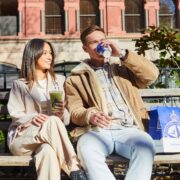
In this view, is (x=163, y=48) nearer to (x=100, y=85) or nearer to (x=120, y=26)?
(x=100, y=85)

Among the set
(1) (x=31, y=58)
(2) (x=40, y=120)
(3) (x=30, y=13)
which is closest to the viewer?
(2) (x=40, y=120)

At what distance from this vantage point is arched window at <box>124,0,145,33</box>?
2175 centimetres

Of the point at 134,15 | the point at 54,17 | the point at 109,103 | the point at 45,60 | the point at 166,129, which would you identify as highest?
the point at 134,15

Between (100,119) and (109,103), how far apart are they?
322mm

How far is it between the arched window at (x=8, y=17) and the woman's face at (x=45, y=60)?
17.9 metres

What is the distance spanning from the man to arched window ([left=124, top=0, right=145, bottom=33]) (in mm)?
18173

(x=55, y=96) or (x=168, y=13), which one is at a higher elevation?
(x=168, y=13)

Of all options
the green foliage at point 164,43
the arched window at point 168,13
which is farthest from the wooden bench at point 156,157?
the arched window at point 168,13

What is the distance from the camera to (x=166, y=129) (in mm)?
3549

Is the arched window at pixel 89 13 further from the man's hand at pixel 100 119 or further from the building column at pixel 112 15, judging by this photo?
the man's hand at pixel 100 119

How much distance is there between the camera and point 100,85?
3.75 meters

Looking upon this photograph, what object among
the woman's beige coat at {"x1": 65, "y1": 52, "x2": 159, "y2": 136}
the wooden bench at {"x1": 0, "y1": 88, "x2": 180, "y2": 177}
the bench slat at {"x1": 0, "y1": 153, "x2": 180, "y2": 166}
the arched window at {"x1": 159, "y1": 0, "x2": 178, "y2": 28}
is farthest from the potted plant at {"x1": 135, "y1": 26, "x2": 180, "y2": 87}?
the arched window at {"x1": 159, "y1": 0, "x2": 178, "y2": 28}

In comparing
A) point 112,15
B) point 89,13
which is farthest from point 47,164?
point 89,13

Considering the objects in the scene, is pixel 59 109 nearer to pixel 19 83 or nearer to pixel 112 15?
pixel 19 83
